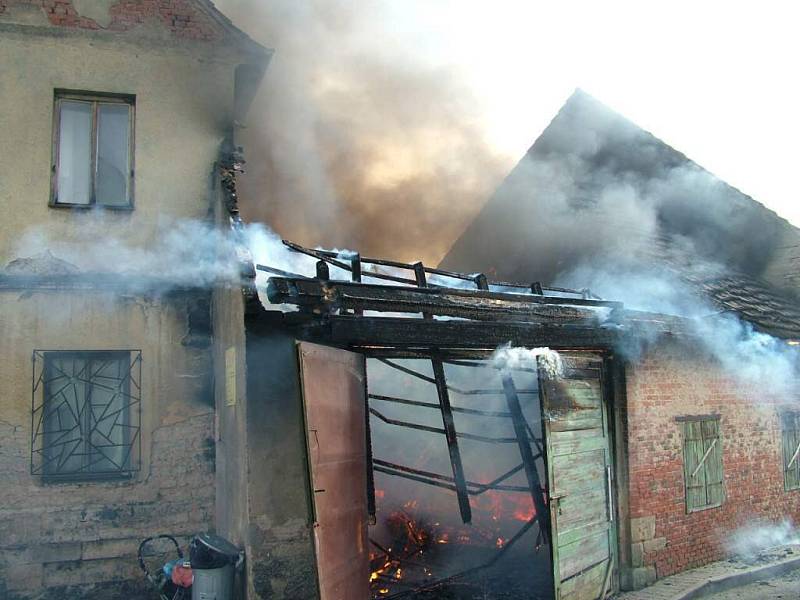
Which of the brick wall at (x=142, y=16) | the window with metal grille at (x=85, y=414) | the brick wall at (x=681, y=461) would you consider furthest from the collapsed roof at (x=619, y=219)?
the window with metal grille at (x=85, y=414)

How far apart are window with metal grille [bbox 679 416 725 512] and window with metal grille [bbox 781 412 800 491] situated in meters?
2.04

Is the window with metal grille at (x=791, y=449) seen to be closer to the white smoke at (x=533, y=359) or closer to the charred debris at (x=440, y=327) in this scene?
the charred debris at (x=440, y=327)

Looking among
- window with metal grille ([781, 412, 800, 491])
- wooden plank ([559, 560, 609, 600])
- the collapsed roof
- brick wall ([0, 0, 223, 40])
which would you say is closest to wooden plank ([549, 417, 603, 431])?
wooden plank ([559, 560, 609, 600])

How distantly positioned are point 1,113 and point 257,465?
5.10 m

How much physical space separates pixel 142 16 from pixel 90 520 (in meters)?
5.83

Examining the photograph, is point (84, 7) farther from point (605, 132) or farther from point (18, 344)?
point (605, 132)

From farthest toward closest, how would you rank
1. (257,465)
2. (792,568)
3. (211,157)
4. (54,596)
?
(792,568), (211,157), (54,596), (257,465)

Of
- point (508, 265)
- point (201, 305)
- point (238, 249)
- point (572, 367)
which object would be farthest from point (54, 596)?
point (508, 265)

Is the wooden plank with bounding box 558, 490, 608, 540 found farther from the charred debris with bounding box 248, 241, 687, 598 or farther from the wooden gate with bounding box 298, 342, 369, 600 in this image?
the wooden gate with bounding box 298, 342, 369, 600

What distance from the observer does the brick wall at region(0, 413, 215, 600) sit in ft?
24.1

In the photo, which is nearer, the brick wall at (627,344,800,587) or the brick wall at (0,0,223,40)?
the brick wall at (0,0,223,40)

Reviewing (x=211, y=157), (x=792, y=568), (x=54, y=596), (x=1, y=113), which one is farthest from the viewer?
(x=792, y=568)

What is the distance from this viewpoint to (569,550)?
7723mm

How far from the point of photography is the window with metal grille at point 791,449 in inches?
454
